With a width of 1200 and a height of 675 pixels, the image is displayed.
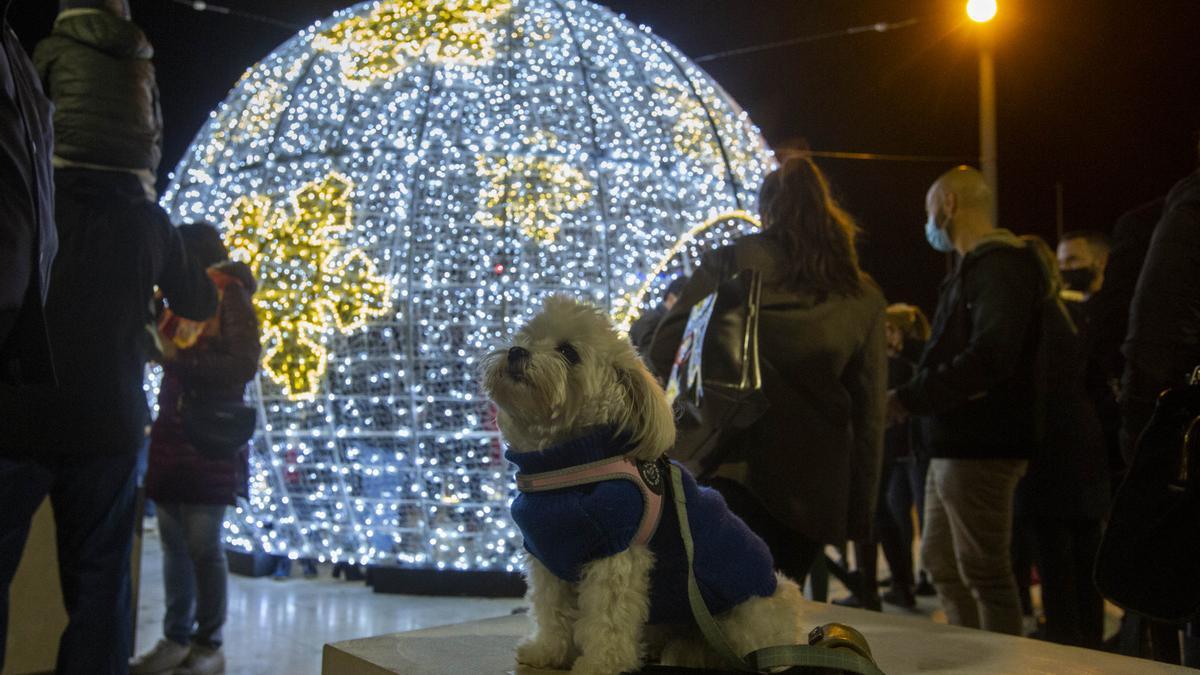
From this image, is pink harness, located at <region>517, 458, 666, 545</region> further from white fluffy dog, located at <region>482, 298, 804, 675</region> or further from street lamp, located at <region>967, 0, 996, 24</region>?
street lamp, located at <region>967, 0, 996, 24</region>

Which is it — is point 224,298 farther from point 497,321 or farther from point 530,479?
point 530,479

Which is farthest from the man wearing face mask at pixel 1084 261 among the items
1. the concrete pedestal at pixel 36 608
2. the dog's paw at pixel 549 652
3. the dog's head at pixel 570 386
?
the concrete pedestal at pixel 36 608

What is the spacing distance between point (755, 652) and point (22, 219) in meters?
1.52

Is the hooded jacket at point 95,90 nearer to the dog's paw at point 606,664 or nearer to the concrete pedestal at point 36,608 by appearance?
the concrete pedestal at point 36,608

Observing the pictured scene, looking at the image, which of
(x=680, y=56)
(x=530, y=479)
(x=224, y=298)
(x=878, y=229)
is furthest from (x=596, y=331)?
(x=878, y=229)

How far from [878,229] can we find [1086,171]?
6.17 feet

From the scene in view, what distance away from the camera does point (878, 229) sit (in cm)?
942

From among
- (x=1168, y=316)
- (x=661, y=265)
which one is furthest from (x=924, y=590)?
(x=1168, y=316)

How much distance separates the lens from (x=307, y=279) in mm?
4434

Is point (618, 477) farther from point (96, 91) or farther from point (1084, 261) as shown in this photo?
point (1084, 261)

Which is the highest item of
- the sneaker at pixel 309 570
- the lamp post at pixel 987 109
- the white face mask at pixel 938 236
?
the lamp post at pixel 987 109

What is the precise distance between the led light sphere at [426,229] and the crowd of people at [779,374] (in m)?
0.77

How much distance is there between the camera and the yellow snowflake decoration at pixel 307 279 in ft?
14.5

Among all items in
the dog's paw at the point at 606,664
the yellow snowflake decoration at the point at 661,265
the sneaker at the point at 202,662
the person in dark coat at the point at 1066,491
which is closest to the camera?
the dog's paw at the point at 606,664
